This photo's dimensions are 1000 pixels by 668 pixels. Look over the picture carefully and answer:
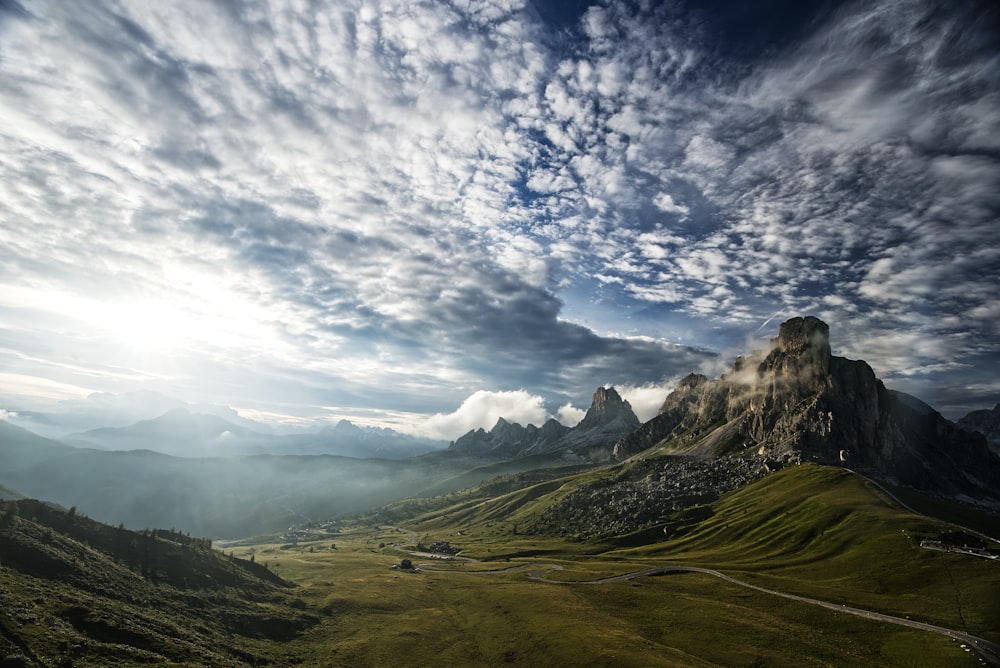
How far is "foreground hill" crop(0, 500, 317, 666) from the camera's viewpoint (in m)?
56.8

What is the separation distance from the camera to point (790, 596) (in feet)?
387

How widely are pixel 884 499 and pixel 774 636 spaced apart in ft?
485

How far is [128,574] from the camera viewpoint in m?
88.4

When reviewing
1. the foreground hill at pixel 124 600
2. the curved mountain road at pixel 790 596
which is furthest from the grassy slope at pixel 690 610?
the foreground hill at pixel 124 600

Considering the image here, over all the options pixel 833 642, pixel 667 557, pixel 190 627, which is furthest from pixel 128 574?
pixel 667 557

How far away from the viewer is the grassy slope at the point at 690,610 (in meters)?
86.6

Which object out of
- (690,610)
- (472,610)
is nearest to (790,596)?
(690,610)

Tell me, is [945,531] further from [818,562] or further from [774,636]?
[774,636]

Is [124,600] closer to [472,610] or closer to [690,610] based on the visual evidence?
[472,610]

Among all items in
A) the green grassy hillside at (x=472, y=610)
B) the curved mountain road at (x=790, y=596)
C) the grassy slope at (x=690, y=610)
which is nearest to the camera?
the green grassy hillside at (x=472, y=610)

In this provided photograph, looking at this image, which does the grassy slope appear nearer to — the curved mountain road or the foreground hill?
the curved mountain road

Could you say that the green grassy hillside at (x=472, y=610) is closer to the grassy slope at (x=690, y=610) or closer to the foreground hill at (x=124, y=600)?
the foreground hill at (x=124, y=600)

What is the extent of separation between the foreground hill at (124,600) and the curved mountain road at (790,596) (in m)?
86.8

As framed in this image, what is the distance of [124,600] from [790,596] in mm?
147035
